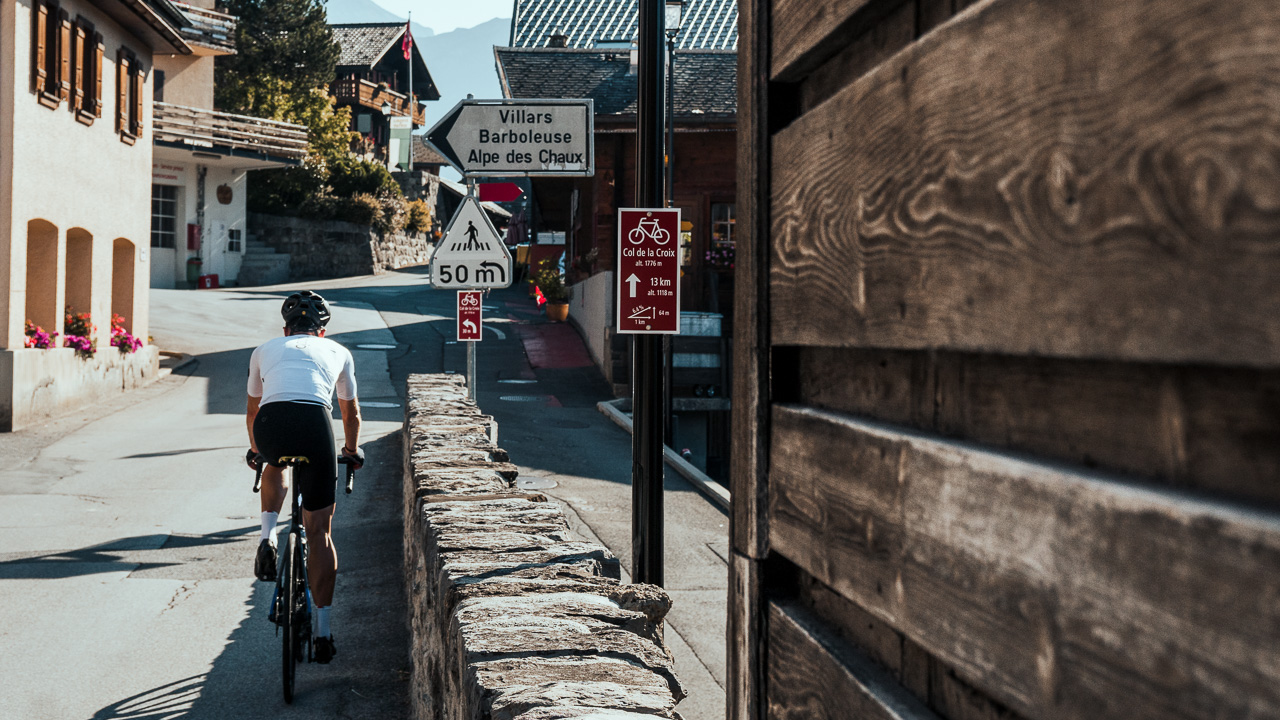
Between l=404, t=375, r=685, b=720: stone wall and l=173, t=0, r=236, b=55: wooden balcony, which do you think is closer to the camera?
l=404, t=375, r=685, b=720: stone wall

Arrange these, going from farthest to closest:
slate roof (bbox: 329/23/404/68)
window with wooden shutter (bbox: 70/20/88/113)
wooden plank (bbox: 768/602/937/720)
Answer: slate roof (bbox: 329/23/404/68) < window with wooden shutter (bbox: 70/20/88/113) < wooden plank (bbox: 768/602/937/720)

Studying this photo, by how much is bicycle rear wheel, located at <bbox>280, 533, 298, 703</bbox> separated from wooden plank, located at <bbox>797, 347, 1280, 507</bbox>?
4370mm

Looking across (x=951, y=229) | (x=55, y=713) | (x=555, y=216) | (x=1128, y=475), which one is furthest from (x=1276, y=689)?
(x=555, y=216)

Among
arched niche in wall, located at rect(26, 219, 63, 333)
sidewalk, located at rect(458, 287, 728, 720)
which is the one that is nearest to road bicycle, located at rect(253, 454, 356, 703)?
sidewalk, located at rect(458, 287, 728, 720)

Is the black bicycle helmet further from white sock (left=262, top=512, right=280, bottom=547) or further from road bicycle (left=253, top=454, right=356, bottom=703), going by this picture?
white sock (left=262, top=512, right=280, bottom=547)

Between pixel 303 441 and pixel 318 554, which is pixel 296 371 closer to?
pixel 303 441

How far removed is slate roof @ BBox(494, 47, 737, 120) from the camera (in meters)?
23.0

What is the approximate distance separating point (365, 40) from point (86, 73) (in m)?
42.6

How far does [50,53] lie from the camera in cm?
1580

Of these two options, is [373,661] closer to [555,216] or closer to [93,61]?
[93,61]

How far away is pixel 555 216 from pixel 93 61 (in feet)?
69.7

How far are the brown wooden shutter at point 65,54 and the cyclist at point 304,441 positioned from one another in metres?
12.7

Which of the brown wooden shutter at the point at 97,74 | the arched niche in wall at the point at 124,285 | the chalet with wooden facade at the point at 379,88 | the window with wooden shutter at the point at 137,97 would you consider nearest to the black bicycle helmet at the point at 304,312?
the brown wooden shutter at the point at 97,74

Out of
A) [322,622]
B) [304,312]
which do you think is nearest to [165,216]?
[304,312]
